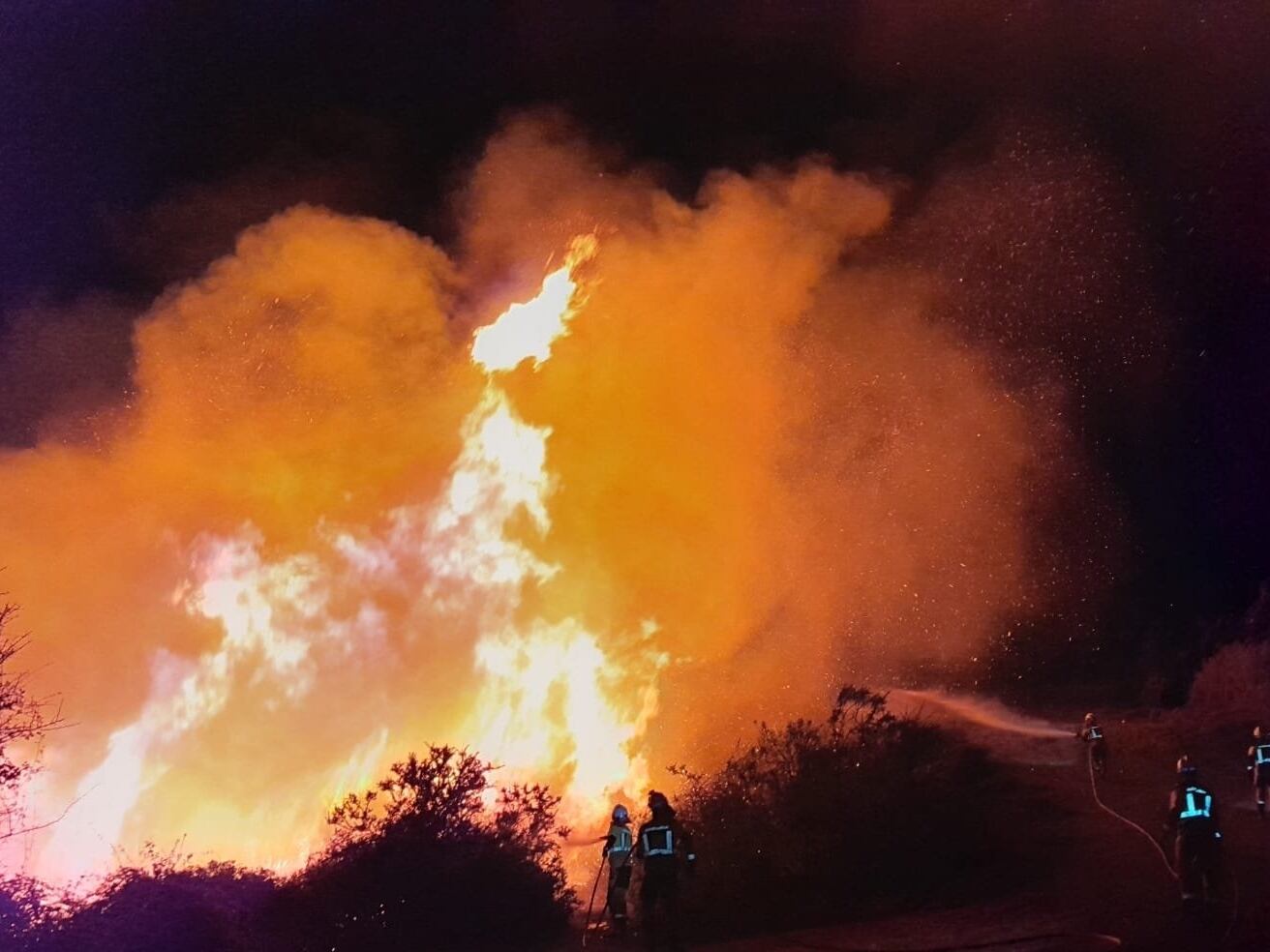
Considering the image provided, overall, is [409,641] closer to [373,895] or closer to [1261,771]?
[373,895]

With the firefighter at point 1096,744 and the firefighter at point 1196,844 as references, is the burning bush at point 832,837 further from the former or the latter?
the firefighter at point 1096,744

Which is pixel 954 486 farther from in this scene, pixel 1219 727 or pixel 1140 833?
pixel 1140 833

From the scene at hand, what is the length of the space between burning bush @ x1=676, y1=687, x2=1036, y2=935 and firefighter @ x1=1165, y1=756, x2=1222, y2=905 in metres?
2.91

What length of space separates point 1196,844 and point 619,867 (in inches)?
277

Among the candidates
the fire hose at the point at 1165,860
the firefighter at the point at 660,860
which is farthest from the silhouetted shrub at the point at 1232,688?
the firefighter at the point at 660,860

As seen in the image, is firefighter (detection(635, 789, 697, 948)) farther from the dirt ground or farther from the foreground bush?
the foreground bush

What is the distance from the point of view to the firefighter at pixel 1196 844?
10.6 m

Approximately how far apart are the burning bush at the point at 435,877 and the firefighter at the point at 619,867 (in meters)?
1.54

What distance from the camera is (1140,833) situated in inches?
566

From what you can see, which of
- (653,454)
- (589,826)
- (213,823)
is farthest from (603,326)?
(213,823)

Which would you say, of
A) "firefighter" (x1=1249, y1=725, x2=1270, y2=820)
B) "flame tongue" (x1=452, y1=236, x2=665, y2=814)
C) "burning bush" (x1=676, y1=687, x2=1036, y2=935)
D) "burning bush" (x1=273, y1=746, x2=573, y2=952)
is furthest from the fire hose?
"flame tongue" (x1=452, y1=236, x2=665, y2=814)

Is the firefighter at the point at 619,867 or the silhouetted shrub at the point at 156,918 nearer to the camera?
the silhouetted shrub at the point at 156,918

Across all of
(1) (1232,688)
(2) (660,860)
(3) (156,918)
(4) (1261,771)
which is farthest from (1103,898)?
(1) (1232,688)

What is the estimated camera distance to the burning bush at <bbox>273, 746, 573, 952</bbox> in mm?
12711
